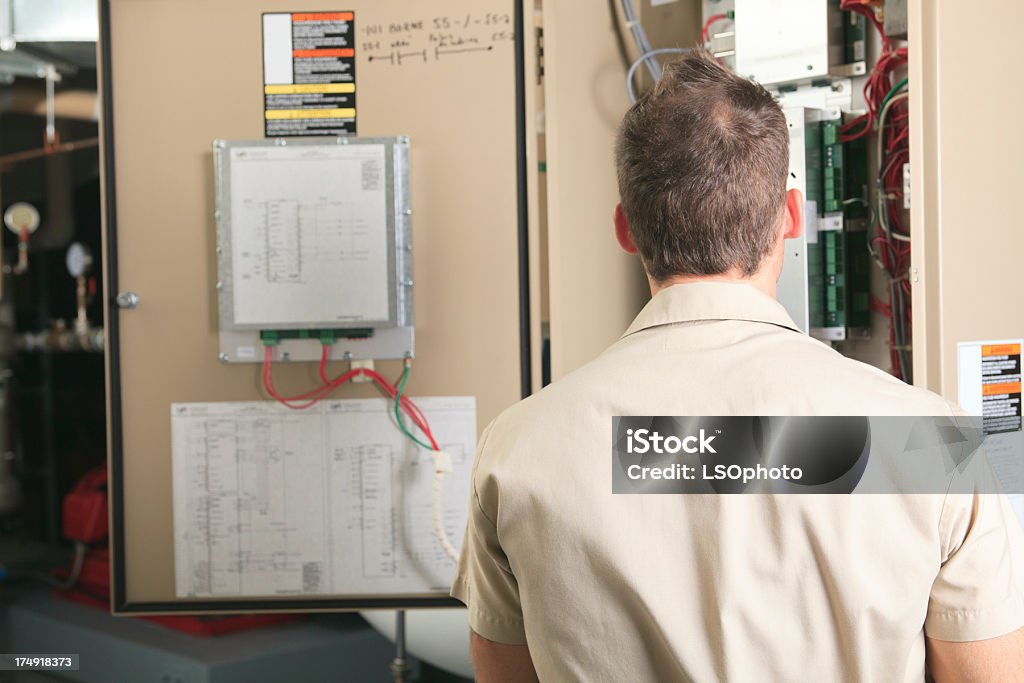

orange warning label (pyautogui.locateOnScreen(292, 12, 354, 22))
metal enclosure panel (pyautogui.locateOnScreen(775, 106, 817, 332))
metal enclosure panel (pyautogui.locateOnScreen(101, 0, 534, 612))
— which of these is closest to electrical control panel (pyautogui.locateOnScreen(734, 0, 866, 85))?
metal enclosure panel (pyautogui.locateOnScreen(775, 106, 817, 332))

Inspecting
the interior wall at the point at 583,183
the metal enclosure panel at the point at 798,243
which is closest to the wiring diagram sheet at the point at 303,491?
the interior wall at the point at 583,183

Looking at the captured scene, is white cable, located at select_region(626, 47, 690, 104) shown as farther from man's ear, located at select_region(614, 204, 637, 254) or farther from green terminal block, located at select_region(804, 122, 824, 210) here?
man's ear, located at select_region(614, 204, 637, 254)

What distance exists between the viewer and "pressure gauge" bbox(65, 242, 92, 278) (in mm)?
3252

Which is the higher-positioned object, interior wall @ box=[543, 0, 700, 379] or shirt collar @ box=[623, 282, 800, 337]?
interior wall @ box=[543, 0, 700, 379]

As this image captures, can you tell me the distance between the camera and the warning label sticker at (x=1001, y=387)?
1.44 m

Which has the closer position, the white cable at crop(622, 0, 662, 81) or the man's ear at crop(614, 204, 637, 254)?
the man's ear at crop(614, 204, 637, 254)

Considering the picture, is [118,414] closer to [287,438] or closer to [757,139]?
[287,438]

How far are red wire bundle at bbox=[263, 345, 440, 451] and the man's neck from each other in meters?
0.93

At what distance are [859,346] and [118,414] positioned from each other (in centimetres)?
143

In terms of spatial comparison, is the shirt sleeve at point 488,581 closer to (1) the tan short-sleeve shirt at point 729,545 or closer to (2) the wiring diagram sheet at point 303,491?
(1) the tan short-sleeve shirt at point 729,545

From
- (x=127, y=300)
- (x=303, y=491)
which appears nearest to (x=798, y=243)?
(x=303, y=491)

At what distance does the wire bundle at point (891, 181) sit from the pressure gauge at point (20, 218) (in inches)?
109

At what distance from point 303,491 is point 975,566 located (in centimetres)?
125

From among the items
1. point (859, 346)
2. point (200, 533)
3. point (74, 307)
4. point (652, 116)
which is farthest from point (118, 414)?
point (74, 307)
